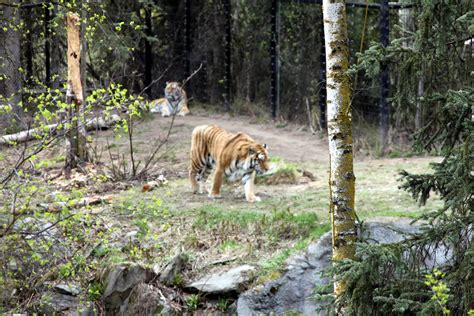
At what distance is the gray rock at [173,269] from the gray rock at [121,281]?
144 mm

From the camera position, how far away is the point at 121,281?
754cm

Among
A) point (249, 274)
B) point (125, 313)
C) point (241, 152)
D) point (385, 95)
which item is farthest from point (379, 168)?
point (125, 313)

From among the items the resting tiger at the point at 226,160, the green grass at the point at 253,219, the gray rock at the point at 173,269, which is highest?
the resting tiger at the point at 226,160

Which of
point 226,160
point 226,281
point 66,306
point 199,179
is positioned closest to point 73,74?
point 199,179

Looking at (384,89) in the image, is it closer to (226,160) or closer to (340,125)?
(226,160)

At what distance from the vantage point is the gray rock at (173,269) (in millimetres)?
7625

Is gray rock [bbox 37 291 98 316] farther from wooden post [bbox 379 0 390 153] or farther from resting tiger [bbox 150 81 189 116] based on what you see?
resting tiger [bbox 150 81 189 116]

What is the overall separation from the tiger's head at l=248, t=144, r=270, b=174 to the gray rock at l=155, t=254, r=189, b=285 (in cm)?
225

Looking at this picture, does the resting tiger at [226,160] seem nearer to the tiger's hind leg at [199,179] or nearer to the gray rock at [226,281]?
the tiger's hind leg at [199,179]

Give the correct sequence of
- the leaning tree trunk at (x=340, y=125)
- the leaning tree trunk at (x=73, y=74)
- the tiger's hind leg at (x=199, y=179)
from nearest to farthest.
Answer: the leaning tree trunk at (x=340, y=125)
the tiger's hind leg at (x=199, y=179)
the leaning tree trunk at (x=73, y=74)

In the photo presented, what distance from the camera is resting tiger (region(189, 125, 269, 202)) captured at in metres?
9.68

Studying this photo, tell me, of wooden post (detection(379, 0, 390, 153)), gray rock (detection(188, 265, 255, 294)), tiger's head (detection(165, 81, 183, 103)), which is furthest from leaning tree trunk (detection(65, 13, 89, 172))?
tiger's head (detection(165, 81, 183, 103))

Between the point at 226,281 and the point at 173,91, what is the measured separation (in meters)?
10.9

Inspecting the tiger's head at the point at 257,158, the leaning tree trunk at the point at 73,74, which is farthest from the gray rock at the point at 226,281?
the leaning tree trunk at the point at 73,74
